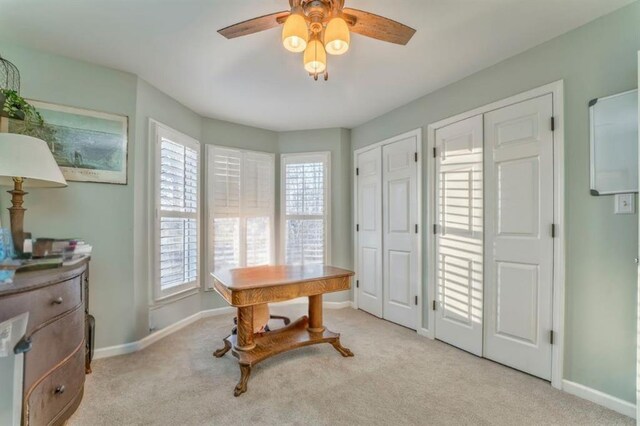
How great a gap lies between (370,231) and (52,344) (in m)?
3.05

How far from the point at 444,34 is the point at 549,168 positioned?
120 centimetres

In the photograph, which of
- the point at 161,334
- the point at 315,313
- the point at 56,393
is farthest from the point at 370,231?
the point at 56,393

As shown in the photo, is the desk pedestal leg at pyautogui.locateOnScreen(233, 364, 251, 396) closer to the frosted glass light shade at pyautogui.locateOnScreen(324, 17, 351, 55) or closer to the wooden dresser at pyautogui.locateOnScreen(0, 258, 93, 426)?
the wooden dresser at pyautogui.locateOnScreen(0, 258, 93, 426)

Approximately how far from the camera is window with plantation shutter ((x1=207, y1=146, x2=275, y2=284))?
367 centimetres

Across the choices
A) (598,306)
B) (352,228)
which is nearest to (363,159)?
(352,228)

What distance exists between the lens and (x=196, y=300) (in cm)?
353

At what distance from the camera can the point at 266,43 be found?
2.13 m

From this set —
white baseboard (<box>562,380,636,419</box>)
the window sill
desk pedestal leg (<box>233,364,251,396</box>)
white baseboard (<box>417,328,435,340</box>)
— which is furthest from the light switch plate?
the window sill

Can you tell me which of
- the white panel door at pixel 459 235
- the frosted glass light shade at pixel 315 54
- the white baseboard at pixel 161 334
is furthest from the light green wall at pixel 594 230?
the white baseboard at pixel 161 334

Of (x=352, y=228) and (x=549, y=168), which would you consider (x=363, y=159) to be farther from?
(x=549, y=168)

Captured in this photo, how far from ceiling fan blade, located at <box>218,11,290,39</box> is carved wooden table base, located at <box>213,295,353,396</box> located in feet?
5.87

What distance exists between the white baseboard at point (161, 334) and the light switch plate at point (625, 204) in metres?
2.92

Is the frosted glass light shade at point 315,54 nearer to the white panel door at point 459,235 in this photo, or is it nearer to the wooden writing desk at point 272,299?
the wooden writing desk at point 272,299

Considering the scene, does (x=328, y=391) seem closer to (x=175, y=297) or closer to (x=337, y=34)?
(x=175, y=297)
